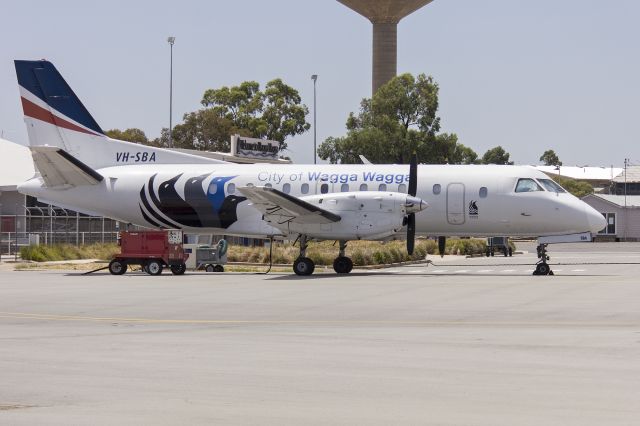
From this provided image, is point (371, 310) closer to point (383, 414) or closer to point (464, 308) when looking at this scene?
point (464, 308)

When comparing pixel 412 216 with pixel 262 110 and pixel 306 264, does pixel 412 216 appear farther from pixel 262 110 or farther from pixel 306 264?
pixel 262 110

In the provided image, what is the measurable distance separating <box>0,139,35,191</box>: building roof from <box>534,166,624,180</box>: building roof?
109 metres

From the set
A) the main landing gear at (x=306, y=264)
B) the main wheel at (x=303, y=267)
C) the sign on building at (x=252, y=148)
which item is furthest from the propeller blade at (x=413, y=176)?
the sign on building at (x=252, y=148)

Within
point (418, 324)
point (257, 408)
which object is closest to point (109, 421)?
point (257, 408)

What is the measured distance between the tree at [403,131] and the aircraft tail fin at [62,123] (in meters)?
56.9

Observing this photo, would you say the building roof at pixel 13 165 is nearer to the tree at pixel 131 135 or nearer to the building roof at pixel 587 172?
the tree at pixel 131 135

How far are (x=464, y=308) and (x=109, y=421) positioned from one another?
13.0 meters

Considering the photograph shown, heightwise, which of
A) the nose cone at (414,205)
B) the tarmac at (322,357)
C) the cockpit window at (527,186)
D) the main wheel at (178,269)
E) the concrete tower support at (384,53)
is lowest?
the tarmac at (322,357)

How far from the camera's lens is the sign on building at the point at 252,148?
77.4 meters

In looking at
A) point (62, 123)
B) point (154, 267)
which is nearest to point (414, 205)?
point (154, 267)

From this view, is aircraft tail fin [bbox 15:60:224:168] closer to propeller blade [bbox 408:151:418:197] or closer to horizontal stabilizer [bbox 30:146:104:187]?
horizontal stabilizer [bbox 30:146:104:187]

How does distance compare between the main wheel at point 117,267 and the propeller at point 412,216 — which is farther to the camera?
the main wheel at point 117,267

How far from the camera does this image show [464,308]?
21734 mm

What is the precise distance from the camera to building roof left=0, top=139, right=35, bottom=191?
64.4 metres
